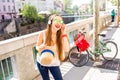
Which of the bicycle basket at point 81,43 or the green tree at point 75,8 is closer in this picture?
the bicycle basket at point 81,43

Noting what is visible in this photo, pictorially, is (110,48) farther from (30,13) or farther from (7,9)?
(7,9)

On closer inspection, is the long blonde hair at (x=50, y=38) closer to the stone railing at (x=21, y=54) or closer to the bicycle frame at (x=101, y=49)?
the stone railing at (x=21, y=54)

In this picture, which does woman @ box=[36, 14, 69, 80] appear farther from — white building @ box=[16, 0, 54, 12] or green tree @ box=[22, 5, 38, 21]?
white building @ box=[16, 0, 54, 12]

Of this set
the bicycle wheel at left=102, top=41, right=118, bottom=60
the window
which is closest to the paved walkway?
the bicycle wheel at left=102, top=41, right=118, bottom=60

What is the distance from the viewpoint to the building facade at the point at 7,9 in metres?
44.5

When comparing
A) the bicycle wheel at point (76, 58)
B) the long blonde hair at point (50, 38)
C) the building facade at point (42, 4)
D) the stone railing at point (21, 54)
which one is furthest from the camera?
the building facade at point (42, 4)

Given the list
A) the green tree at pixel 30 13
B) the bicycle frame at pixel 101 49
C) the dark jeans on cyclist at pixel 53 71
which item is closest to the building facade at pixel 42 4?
the green tree at pixel 30 13

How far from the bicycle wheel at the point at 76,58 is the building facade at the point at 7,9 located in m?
40.3

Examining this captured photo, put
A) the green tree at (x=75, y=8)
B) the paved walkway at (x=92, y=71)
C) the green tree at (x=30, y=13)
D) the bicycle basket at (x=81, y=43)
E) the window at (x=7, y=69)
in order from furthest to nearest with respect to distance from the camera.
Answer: the green tree at (x=75, y=8)
the green tree at (x=30, y=13)
the bicycle basket at (x=81, y=43)
the paved walkway at (x=92, y=71)
the window at (x=7, y=69)

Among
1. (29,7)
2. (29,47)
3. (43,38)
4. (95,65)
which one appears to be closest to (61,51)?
(43,38)

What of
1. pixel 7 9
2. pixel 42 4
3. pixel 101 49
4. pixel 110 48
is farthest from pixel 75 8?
pixel 101 49

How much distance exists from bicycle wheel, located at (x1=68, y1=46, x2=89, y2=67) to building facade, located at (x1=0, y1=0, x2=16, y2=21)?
40312 millimetres

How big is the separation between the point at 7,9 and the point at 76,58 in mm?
44245

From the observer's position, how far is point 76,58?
18.7 feet
